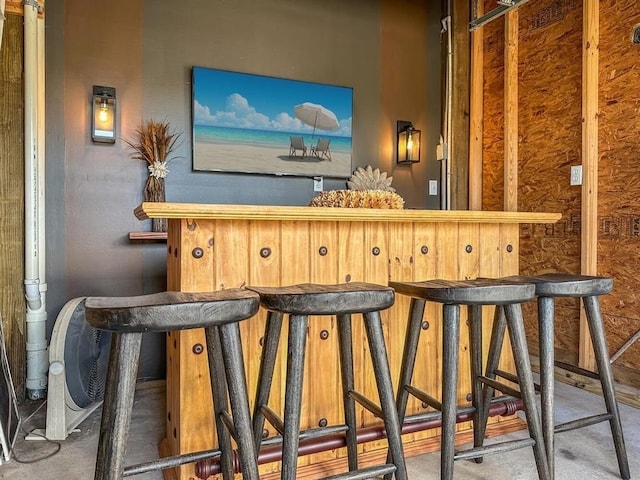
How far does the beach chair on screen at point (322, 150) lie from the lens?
3428mm

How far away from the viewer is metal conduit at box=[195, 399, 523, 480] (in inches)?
64.8

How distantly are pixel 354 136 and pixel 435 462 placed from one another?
Result: 2.37m

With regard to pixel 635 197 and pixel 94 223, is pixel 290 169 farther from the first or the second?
pixel 635 197

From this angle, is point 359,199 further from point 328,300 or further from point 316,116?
point 316,116

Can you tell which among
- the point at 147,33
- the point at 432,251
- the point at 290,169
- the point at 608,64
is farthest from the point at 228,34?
the point at 608,64

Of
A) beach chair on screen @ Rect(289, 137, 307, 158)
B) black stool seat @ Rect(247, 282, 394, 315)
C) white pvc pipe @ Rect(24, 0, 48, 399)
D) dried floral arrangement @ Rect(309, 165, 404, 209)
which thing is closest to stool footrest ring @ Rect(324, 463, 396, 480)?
black stool seat @ Rect(247, 282, 394, 315)

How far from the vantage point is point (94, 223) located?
9.54ft

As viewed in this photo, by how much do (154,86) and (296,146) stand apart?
40.1 inches

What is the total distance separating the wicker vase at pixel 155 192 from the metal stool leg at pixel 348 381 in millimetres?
1717

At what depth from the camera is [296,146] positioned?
337cm

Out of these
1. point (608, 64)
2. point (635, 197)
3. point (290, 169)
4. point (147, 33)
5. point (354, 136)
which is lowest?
point (635, 197)

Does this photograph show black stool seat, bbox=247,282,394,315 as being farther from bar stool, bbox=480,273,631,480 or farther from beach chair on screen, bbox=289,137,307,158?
beach chair on screen, bbox=289,137,307,158

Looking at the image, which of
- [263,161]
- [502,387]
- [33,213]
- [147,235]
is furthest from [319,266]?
[33,213]

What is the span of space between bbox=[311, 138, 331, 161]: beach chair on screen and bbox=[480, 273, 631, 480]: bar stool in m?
1.93
